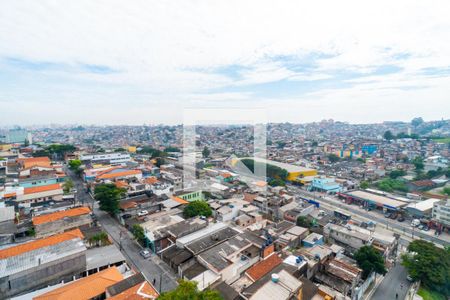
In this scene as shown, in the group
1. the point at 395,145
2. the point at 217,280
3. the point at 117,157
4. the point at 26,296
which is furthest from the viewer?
the point at 395,145

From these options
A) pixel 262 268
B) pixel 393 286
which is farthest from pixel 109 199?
pixel 393 286

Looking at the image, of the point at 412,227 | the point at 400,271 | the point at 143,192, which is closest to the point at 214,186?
the point at 143,192

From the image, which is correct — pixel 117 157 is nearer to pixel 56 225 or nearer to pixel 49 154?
pixel 49 154

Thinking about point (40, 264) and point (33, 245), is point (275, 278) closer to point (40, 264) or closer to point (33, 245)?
point (40, 264)

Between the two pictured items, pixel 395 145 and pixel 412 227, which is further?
pixel 395 145

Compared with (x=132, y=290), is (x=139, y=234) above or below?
below

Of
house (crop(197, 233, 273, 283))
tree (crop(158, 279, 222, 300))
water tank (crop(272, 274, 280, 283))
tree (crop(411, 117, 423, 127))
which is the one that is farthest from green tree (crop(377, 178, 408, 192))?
tree (crop(411, 117, 423, 127))

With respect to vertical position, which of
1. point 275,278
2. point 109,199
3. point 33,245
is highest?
point 109,199
